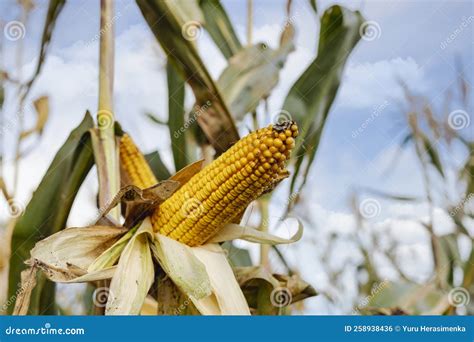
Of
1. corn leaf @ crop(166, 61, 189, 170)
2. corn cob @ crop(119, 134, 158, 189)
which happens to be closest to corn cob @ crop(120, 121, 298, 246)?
corn cob @ crop(119, 134, 158, 189)

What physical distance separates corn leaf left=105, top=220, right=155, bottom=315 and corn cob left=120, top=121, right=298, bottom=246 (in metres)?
0.04

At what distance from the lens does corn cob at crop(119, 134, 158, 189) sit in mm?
1195

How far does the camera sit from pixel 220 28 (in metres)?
1.71

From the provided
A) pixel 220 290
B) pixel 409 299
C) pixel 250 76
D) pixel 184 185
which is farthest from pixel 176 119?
pixel 409 299

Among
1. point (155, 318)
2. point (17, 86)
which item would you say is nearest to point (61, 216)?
point (155, 318)

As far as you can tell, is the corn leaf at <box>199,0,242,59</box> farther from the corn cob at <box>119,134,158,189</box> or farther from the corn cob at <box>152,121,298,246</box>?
the corn cob at <box>152,121,298,246</box>

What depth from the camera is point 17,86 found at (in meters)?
1.76

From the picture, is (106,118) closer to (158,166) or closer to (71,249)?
(71,249)

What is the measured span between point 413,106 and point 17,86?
1.50 metres

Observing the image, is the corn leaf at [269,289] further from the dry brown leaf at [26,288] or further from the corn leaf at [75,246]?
the dry brown leaf at [26,288]

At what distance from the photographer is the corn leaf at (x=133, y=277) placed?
36.7 inches

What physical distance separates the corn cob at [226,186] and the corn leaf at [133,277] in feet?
0.13

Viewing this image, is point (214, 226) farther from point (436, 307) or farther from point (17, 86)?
point (17, 86)

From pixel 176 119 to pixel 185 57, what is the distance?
11.1 inches
